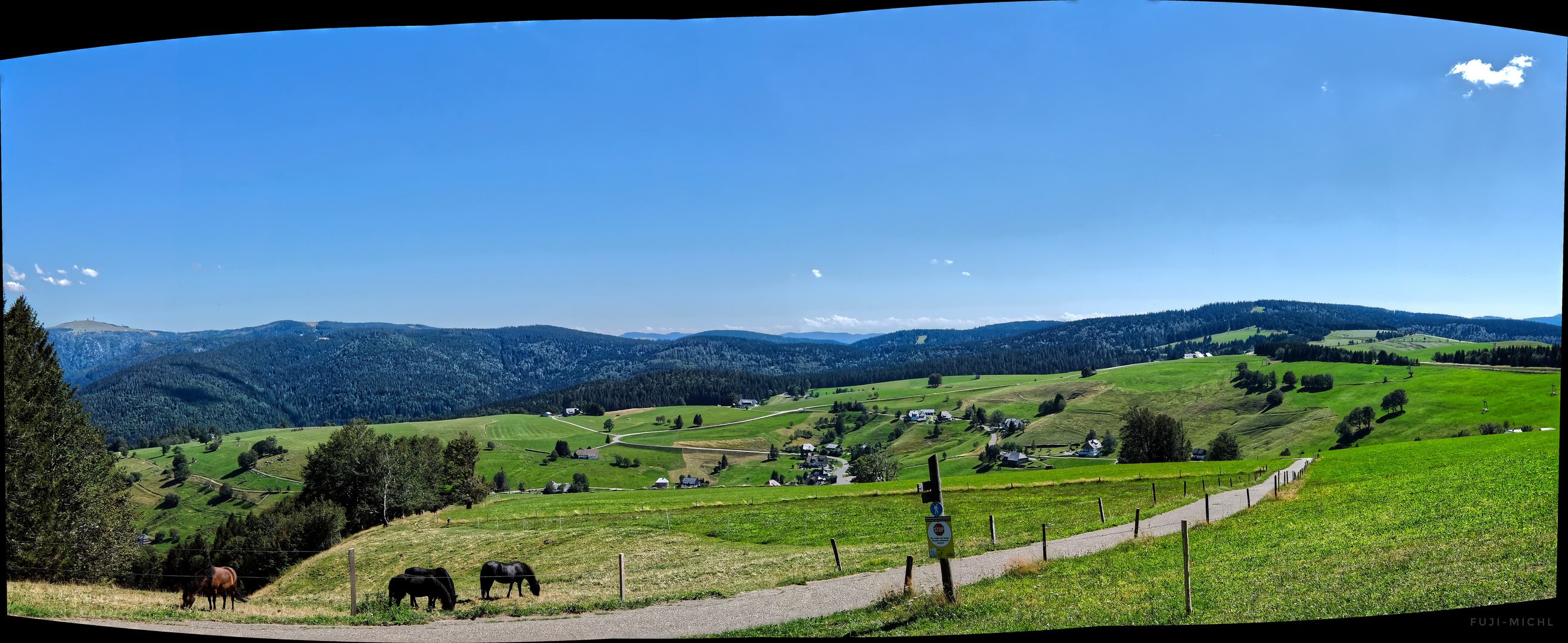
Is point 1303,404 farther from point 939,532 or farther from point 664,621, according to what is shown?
point 664,621

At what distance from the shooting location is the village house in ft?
300

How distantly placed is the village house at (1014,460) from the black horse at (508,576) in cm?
8625

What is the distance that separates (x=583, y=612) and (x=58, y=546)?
24658mm

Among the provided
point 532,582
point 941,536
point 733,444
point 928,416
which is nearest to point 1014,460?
point 928,416

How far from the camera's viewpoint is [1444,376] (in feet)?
320

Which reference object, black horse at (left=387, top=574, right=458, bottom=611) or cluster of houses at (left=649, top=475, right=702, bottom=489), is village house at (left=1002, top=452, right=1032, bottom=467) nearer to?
cluster of houses at (left=649, top=475, right=702, bottom=489)

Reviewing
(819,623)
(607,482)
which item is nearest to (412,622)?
(819,623)

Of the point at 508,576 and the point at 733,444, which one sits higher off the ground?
the point at 508,576

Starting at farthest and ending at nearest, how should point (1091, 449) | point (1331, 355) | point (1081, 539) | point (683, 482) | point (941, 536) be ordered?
point (1331, 355) < point (1091, 449) < point (683, 482) < point (1081, 539) < point (941, 536)

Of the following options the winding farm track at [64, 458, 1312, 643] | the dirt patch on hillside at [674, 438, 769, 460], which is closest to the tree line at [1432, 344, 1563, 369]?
the dirt patch on hillside at [674, 438, 769, 460]

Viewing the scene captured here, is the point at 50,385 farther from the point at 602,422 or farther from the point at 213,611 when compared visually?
the point at 602,422

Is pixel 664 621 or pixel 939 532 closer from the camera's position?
pixel 939 532

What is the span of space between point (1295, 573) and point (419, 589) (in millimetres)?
14082

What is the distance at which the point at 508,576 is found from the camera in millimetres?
13188
